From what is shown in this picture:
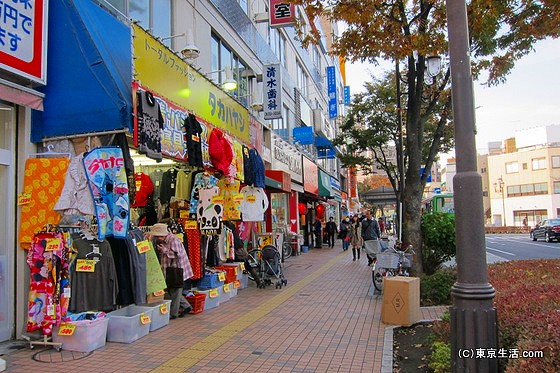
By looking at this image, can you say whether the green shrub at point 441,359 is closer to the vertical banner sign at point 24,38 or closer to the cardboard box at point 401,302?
the cardboard box at point 401,302

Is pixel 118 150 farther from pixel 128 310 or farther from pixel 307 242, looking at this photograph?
pixel 307 242

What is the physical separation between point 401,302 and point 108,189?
4908 millimetres

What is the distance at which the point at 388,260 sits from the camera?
32.5 feet

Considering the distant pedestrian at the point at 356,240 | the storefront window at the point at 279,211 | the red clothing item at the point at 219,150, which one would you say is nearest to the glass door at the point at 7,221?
the red clothing item at the point at 219,150

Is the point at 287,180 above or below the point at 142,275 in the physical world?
above

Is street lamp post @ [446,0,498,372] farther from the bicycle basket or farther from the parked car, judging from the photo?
the parked car

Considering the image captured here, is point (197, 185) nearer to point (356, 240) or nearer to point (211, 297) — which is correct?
point (211, 297)

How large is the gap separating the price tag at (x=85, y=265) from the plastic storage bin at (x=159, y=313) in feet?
4.41

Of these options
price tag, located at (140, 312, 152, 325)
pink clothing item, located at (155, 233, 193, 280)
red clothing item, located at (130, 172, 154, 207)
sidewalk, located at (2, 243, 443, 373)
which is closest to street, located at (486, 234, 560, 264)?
sidewalk, located at (2, 243, 443, 373)

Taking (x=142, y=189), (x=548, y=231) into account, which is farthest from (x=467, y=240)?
(x=548, y=231)

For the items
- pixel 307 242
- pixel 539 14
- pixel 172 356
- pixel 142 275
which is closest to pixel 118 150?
pixel 142 275

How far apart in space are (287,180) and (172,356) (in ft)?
37.8

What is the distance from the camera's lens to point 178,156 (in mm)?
8844

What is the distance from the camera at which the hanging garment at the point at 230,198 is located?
35.8 ft
